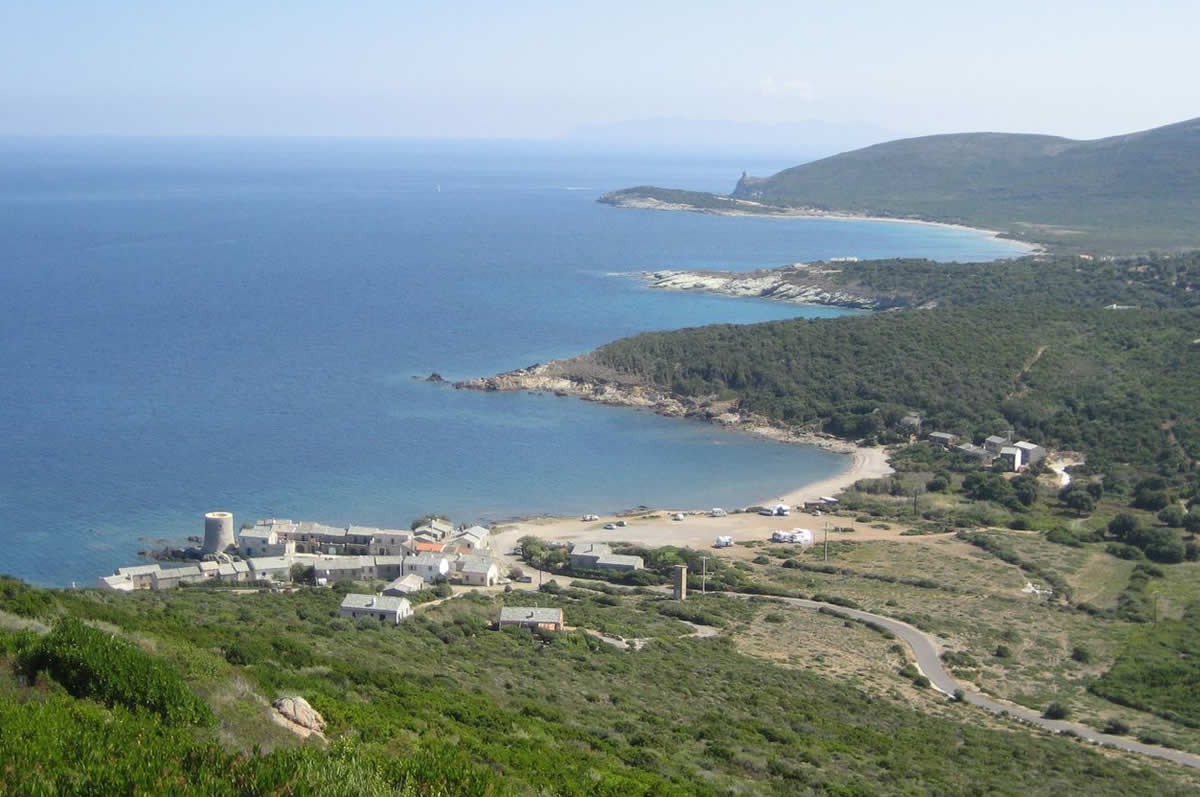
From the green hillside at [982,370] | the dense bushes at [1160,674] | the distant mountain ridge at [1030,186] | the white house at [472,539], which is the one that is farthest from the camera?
the distant mountain ridge at [1030,186]

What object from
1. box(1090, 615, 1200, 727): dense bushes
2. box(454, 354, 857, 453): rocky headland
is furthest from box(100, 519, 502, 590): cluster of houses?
box(454, 354, 857, 453): rocky headland

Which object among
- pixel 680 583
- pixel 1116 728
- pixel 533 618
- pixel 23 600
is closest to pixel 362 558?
pixel 680 583

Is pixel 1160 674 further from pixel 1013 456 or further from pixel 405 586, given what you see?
pixel 1013 456

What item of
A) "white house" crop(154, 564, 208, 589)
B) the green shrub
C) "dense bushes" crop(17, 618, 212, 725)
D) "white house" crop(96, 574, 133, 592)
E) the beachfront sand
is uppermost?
"dense bushes" crop(17, 618, 212, 725)

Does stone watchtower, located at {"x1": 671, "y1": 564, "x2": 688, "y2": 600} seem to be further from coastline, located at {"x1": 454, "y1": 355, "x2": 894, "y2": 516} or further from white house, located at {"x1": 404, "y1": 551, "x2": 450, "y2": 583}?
coastline, located at {"x1": 454, "y1": 355, "x2": 894, "y2": 516}

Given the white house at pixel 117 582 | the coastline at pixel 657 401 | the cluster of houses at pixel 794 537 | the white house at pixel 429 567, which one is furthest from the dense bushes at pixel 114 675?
the coastline at pixel 657 401

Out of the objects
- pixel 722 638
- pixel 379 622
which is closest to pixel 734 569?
pixel 722 638

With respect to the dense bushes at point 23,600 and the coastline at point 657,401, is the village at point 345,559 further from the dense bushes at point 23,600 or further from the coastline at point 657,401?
the coastline at point 657,401
